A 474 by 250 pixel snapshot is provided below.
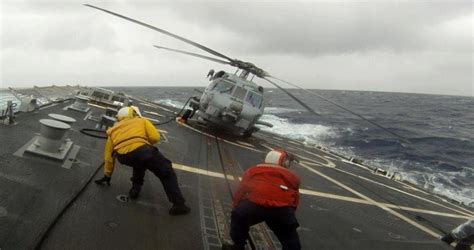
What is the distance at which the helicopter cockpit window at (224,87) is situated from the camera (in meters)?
16.8

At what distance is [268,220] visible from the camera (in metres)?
5.06

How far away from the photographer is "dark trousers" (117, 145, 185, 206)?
6.36 metres

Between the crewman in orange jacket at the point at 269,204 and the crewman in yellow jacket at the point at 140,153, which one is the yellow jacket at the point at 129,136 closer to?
the crewman in yellow jacket at the point at 140,153

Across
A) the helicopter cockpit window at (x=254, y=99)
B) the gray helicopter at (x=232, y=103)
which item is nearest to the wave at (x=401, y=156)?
the helicopter cockpit window at (x=254, y=99)

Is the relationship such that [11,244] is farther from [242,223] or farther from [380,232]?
[380,232]

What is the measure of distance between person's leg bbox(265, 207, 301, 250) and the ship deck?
3.12ft

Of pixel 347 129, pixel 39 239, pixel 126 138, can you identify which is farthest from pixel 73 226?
pixel 347 129

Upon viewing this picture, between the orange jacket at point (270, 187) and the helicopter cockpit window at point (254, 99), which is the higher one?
the helicopter cockpit window at point (254, 99)

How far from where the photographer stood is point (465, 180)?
22531 millimetres

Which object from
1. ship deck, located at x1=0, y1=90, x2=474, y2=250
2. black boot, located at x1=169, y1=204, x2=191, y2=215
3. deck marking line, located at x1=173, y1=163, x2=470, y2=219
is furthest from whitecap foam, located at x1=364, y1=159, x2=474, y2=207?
black boot, located at x1=169, y1=204, x2=191, y2=215

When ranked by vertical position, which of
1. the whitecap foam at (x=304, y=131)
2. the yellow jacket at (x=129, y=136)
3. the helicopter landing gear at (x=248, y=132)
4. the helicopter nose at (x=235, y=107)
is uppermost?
the helicopter nose at (x=235, y=107)

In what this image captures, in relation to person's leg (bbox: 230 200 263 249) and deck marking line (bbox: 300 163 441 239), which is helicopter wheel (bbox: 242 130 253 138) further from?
person's leg (bbox: 230 200 263 249)

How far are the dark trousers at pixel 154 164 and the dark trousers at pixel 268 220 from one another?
162cm

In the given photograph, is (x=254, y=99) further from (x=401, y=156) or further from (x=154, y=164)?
(x=401, y=156)
